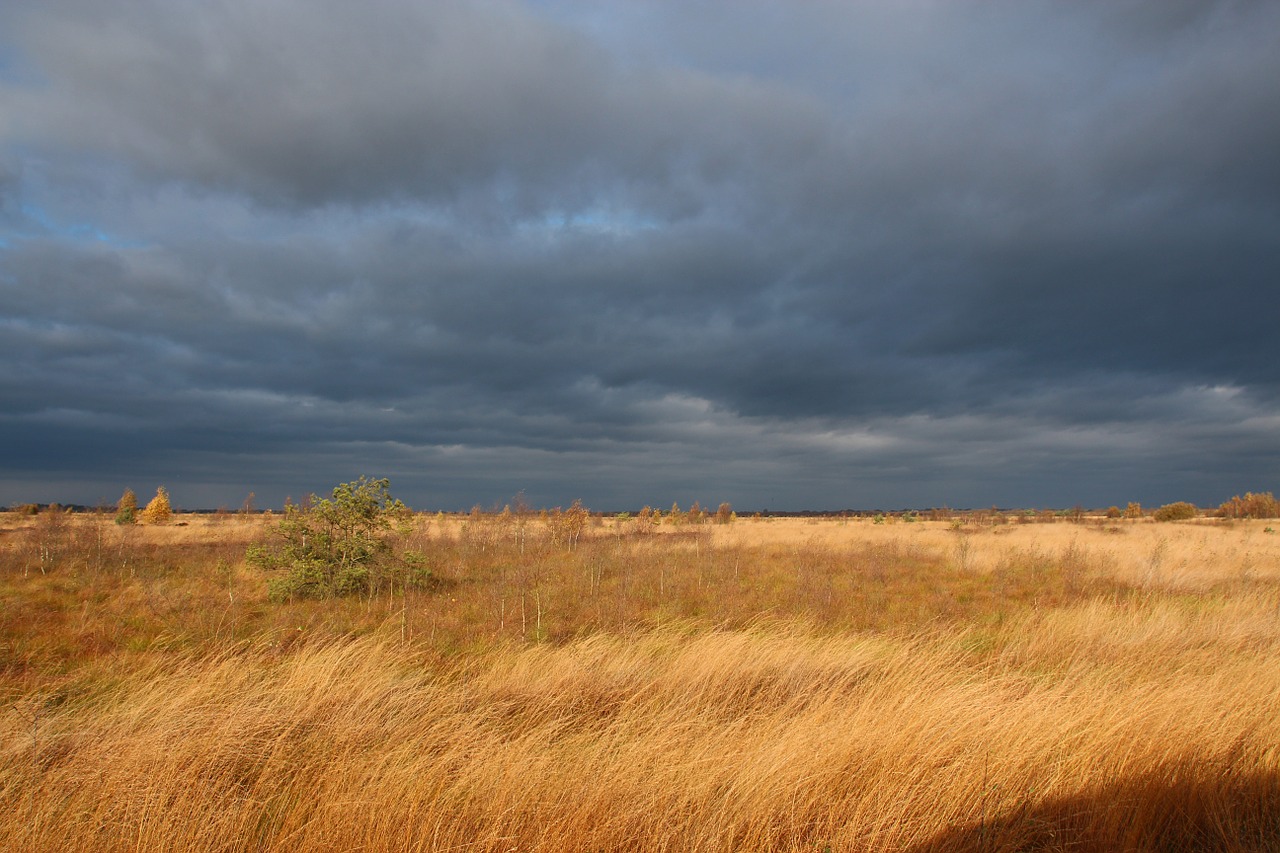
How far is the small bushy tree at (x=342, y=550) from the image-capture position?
569 inches

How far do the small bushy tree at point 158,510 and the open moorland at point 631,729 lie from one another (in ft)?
155

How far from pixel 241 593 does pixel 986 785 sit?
15.2m

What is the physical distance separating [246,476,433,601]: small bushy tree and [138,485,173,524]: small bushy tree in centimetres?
4713

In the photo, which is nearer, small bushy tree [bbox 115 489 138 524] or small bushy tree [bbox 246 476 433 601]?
small bushy tree [bbox 246 476 433 601]

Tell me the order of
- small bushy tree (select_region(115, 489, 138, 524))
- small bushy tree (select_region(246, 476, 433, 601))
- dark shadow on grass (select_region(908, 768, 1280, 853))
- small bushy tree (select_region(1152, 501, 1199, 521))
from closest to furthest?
dark shadow on grass (select_region(908, 768, 1280, 853)) < small bushy tree (select_region(246, 476, 433, 601)) < small bushy tree (select_region(115, 489, 138, 524)) < small bushy tree (select_region(1152, 501, 1199, 521))

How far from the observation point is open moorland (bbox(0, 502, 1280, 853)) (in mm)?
4051

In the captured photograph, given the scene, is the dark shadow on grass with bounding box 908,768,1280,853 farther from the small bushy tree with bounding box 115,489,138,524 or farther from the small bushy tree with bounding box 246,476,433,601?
the small bushy tree with bounding box 115,489,138,524

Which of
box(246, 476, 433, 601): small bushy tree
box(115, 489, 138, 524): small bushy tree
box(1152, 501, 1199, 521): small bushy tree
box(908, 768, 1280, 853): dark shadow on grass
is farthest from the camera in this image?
box(1152, 501, 1199, 521): small bushy tree

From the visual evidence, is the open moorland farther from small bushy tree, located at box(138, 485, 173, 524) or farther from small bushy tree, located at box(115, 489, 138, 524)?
small bushy tree, located at box(138, 485, 173, 524)

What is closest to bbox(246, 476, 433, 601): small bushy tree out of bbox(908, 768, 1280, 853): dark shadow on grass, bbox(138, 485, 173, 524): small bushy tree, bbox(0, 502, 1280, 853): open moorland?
bbox(0, 502, 1280, 853): open moorland

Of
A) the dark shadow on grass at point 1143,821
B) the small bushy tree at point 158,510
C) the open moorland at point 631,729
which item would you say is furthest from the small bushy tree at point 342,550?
the small bushy tree at point 158,510

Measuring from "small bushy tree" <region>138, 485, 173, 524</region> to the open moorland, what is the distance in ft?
155

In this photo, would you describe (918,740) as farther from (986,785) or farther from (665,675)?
(665,675)

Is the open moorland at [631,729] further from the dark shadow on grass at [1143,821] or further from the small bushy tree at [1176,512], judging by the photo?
the small bushy tree at [1176,512]
